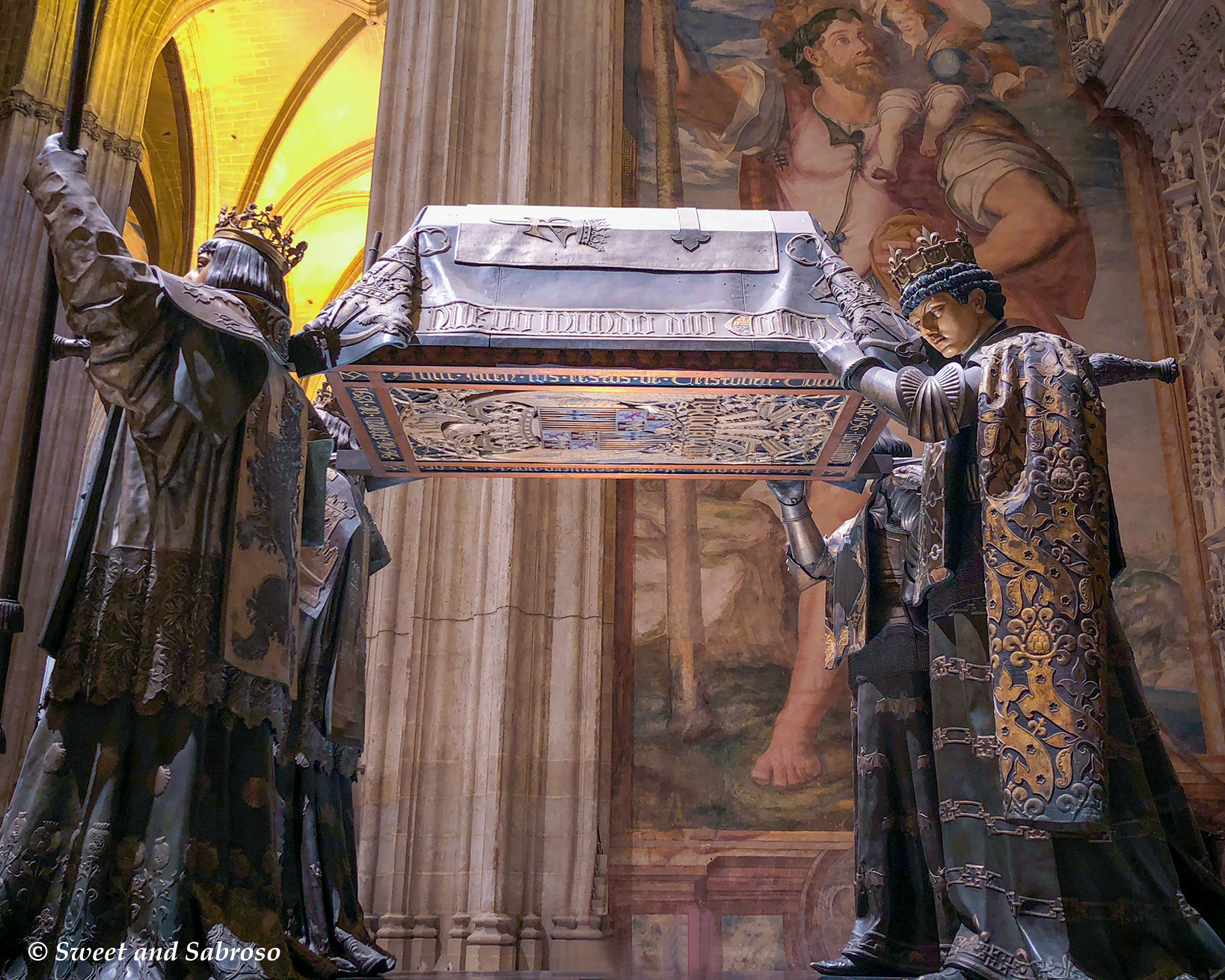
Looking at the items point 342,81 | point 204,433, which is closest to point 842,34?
point 204,433

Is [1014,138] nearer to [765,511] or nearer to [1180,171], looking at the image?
[1180,171]

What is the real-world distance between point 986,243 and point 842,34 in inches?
74.7

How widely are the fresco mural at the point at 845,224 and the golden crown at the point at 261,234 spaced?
3.67 m

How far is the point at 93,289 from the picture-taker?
2.61 m

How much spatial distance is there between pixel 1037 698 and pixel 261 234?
2.52 metres

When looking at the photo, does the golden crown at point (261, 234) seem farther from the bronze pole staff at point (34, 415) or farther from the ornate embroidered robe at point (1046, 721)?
the ornate embroidered robe at point (1046, 721)

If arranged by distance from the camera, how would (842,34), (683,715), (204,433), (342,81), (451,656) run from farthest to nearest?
(342,81)
(842,34)
(683,715)
(451,656)
(204,433)

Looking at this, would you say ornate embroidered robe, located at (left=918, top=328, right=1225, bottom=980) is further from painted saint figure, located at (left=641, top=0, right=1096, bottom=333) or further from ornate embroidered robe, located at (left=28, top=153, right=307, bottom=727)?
painted saint figure, located at (left=641, top=0, right=1096, bottom=333)

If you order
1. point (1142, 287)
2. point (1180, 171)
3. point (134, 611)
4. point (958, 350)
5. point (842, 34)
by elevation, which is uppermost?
point (842, 34)

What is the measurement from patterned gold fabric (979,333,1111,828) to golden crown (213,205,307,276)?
2039mm

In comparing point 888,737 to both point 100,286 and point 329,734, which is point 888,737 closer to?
point 329,734

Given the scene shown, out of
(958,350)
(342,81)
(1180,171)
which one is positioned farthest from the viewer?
(342,81)

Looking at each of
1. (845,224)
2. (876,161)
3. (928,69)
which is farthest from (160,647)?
(928,69)

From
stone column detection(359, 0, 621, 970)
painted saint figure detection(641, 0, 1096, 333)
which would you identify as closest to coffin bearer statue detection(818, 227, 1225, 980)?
stone column detection(359, 0, 621, 970)
